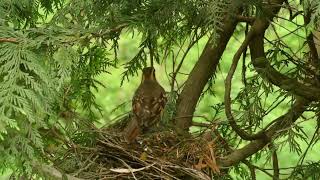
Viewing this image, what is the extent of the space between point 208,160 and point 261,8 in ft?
2.67

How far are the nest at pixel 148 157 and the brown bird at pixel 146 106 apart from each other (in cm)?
6

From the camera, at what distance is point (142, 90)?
12.4 ft

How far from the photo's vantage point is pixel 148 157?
314 cm

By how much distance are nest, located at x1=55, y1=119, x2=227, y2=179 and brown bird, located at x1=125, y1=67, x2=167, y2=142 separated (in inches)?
2.5

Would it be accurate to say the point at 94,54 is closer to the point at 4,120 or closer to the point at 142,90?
the point at 142,90

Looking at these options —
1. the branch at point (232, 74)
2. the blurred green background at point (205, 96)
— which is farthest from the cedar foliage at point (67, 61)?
the blurred green background at point (205, 96)

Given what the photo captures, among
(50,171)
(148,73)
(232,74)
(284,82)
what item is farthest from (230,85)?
(50,171)

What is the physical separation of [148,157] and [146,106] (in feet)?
1.66

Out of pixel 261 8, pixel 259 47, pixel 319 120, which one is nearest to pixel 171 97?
pixel 259 47

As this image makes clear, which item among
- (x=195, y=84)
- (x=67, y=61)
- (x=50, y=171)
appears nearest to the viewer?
(x=67, y=61)

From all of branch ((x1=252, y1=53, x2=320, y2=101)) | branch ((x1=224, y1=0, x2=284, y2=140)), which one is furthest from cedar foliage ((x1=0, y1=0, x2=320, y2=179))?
branch ((x1=224, y1=0, x2=284, y2=140))

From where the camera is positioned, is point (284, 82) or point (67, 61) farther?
point (284, 82)

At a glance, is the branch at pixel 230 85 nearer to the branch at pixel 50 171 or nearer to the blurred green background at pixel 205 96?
the branch at pixel 50 171

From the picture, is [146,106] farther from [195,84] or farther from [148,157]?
[148,157]
